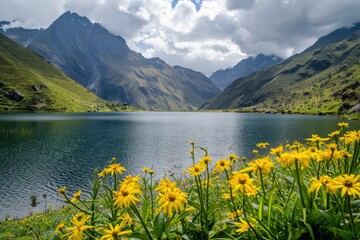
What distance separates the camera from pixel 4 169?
147 feet

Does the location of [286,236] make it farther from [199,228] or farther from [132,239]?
[132,239]

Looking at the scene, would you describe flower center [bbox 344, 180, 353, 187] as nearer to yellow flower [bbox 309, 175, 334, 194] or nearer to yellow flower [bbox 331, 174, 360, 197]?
yellow flower [bbox 331, 174, 360, 197]

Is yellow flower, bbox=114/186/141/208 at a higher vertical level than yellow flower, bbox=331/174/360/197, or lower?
lower

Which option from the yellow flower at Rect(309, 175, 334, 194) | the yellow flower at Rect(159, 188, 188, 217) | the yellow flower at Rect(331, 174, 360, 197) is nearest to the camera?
the yellow flower at Rect(331, 174, 360, 197)

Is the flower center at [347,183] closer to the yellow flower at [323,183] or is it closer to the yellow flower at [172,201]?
the yellow flower at [323,183]

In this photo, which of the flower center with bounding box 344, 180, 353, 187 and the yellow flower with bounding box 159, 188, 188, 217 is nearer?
the flower center with bounding box 344, 180, 353, 187

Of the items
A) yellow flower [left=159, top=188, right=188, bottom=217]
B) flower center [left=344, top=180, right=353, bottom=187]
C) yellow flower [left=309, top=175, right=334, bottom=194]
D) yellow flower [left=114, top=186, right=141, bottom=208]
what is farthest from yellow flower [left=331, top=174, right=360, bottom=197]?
yellow flower [left=114, top=186, right=141, bottom=208]

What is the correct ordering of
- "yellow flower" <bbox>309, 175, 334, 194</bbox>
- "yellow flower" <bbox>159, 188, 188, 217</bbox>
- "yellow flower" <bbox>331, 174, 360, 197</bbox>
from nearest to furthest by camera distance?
"yellow flower" <bbox>331, 174, 360, 197</bbox> < "yellow flower" <bbox>309, 175, 334, 194</bbox> < "yellow flower" <bbox>159, 188, 188, 217</bbox>

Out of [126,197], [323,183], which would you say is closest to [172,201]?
[126,197]

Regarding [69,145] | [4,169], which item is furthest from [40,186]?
[69,145]

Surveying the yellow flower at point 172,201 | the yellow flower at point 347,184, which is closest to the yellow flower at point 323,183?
the yellow flower at point 347,184

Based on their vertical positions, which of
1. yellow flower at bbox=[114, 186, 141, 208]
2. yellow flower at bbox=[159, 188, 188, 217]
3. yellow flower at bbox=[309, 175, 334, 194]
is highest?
yellow flower at bbox=[309, 175, 334, 194]

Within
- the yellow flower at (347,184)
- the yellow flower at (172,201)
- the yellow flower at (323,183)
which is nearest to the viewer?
the yellow flower at (347,184)

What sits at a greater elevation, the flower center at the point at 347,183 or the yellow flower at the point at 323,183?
the flower center at the point at 347,183
